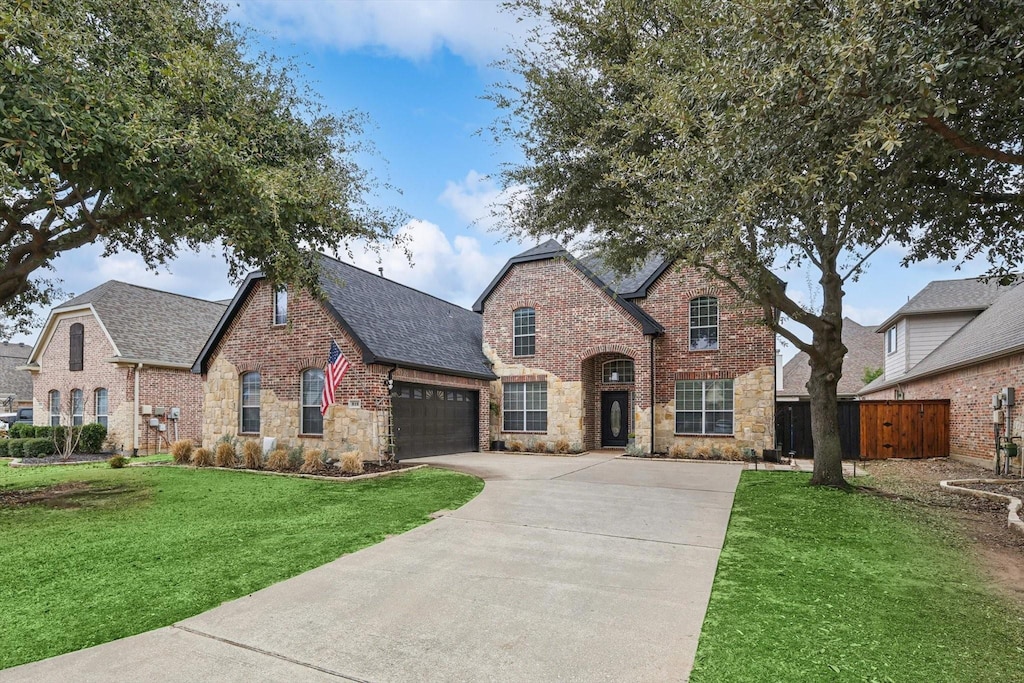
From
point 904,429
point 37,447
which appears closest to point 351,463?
point 37,447

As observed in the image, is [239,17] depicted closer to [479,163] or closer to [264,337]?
[479,163]

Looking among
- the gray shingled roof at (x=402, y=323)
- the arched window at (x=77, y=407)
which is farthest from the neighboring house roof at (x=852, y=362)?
the arched window at (x=77, y=407)

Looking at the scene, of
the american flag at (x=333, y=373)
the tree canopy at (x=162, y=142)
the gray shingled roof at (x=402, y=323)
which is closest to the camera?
the tree canopy at (x=162, y=142)

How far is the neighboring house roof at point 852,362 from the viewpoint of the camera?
3516cm

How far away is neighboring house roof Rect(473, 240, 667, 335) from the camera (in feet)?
59.0

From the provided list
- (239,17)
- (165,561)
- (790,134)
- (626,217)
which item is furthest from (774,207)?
(239,17)

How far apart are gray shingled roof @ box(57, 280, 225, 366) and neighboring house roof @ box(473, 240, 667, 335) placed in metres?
11.8

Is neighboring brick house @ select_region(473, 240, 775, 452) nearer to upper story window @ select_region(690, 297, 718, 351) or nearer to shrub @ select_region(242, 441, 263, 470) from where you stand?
upper story window @ select_region(690, 297, 718, 351)

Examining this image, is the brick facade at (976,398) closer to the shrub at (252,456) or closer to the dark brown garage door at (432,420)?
the dark brown garage door at (432,420)

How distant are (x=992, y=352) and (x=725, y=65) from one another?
12.5 m

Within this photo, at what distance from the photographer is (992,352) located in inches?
532

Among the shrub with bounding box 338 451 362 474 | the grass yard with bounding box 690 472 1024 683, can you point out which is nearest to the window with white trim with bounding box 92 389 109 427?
the shrub with bounding box 338 451 362 474

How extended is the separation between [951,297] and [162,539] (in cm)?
2541

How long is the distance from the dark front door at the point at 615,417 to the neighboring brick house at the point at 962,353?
9.47m
